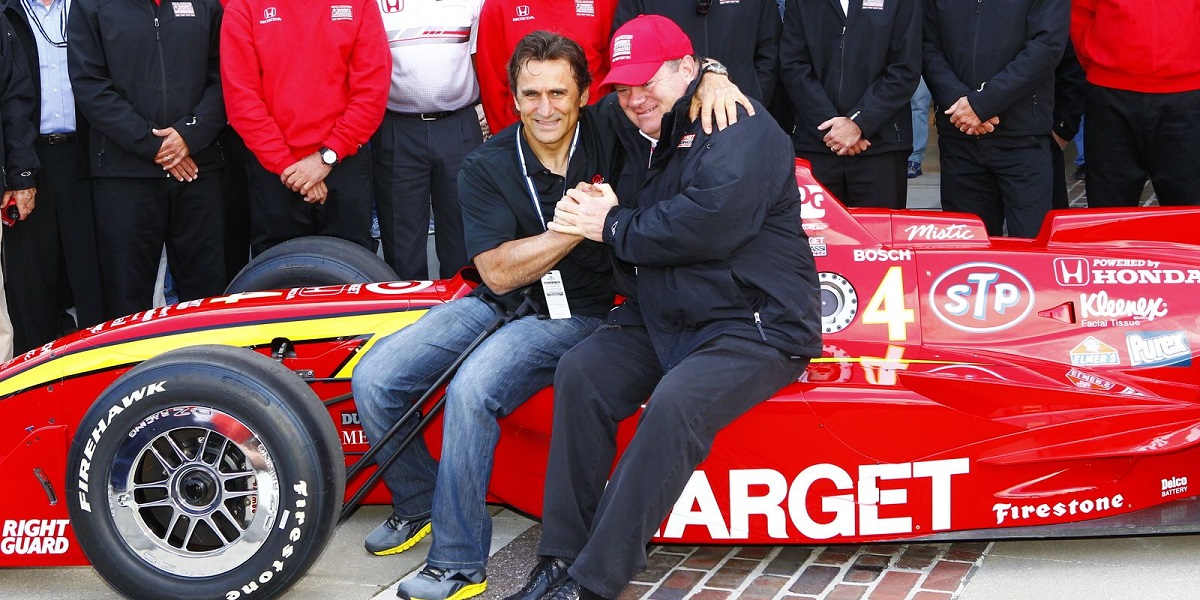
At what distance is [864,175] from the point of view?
6535 mm

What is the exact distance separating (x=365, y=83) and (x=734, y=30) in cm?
175

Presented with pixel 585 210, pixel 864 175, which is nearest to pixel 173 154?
pixel 585 210

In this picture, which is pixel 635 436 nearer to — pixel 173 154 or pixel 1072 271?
pixel 1072 271

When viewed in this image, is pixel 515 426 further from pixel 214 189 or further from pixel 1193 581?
pixel 214 189

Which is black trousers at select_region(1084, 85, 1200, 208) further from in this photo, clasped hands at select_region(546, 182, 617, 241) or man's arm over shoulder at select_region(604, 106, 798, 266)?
clasped hands at select_region(546, 182, 617, 241)

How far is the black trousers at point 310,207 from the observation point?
6.64 metres

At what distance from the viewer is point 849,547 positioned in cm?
481

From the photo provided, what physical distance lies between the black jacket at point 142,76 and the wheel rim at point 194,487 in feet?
8.19

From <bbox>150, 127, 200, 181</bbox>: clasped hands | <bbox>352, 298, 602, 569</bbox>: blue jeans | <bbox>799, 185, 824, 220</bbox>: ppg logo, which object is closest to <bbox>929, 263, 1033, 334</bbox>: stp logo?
<bbox>799, 185, 824, 220</bbox>: ppg logo

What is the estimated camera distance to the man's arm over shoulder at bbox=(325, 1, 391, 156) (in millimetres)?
6434

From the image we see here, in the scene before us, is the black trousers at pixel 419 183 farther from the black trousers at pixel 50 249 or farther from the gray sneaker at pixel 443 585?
the gray sneaker at pixel 443 585

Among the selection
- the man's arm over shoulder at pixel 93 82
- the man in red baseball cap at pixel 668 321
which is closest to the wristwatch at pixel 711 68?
the man in red baseball cap at pixel 668 321

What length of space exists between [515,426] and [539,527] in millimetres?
616

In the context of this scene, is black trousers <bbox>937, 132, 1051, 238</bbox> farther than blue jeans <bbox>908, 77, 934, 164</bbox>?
No
